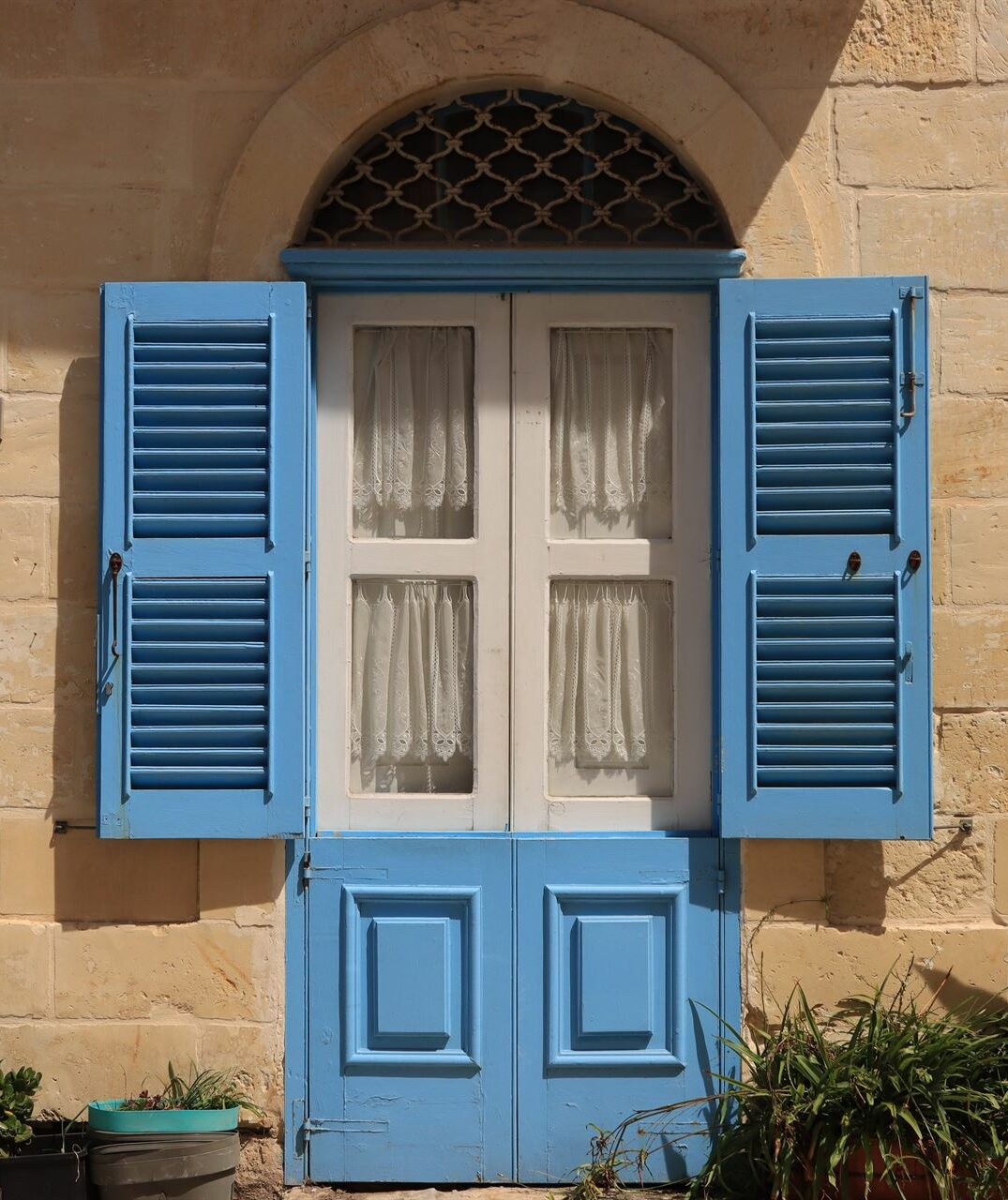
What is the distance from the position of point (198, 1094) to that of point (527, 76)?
3.11 meters

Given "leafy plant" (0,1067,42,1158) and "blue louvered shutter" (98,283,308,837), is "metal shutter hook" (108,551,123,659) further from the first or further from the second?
"leafy plant" (0,1067,42,1158)

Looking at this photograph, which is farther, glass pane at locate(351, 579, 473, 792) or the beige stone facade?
glass pane at locate(351, 579, 473, 792)

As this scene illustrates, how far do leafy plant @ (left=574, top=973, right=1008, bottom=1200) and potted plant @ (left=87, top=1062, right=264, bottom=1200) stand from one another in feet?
3.30

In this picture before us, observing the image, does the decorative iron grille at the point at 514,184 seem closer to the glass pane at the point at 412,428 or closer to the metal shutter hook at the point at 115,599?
the glass pane at the point at 412,428

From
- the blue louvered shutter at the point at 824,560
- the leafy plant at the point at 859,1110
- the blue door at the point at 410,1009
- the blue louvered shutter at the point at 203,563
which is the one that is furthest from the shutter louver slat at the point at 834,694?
the blue louvered shutter at the point at 203,563

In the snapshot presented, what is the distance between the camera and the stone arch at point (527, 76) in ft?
14.6

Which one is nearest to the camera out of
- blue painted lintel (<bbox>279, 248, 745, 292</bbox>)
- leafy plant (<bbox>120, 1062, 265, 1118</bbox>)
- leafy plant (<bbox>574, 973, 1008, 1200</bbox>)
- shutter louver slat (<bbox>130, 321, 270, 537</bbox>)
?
leafy plant (<bbox>574, 973, 1008, 1200</bbox>)

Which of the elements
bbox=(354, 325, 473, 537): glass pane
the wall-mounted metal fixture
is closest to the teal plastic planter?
bbox=(354, 325, 473, 537): glass pane

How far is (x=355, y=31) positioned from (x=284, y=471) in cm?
134

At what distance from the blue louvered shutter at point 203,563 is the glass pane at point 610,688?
79cm

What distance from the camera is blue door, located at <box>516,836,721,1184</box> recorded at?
173 inches

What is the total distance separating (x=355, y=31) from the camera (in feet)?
14.7

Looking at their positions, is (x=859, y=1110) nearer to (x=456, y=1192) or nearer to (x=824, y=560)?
(x=456, y=1192)

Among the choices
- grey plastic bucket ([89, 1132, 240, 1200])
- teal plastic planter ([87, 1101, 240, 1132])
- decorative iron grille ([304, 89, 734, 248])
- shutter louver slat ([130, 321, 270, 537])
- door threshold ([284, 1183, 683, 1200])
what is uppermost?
decorative iron grille ([304, 89, 734, 248])
